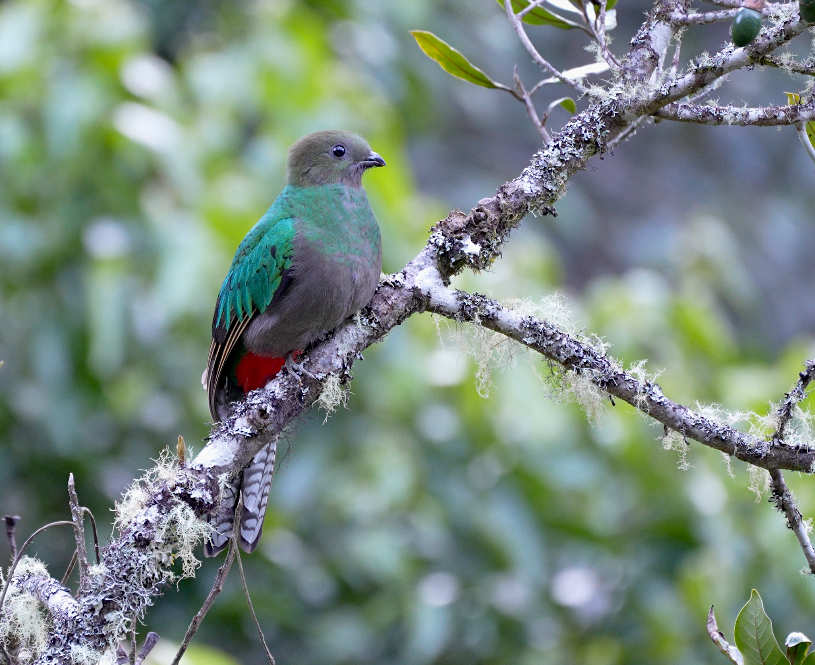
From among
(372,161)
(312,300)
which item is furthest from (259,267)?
(372,161)

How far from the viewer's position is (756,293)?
365 inches

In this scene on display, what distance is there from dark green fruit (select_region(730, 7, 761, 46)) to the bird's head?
1.59m

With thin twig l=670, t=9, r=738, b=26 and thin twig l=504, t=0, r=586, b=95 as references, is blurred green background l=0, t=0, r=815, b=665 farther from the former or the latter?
thin twig l=670, t=9, r=738, b=26

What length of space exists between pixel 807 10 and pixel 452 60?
1.09m

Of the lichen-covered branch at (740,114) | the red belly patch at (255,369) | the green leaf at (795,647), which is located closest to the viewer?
the green leaf at (795,647)

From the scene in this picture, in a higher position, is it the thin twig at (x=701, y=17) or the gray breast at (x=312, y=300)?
the thin twig at (x=701, y=17)

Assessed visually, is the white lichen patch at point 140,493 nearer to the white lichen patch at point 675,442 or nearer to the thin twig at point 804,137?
the white lichen patch at point 675,442

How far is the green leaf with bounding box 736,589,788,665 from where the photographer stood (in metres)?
1.75

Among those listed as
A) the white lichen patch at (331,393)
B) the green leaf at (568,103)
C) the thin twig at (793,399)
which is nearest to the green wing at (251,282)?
the white lichen patch at (331,393)

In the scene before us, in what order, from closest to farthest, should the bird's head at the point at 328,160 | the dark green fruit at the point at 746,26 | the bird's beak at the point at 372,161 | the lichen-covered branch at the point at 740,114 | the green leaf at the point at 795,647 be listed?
the green leaf at the point at 795,647 → the dark green fruit at the point at 746,26 → the lichen-covered branch at the point at 740,114 → the bird's head at the point at 328,160 → the bird's beak at the point at 372,161

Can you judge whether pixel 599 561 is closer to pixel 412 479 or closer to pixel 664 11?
pixel 412 479

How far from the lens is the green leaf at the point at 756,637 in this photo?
1754 mm

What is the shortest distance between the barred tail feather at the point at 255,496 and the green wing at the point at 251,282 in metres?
0.30

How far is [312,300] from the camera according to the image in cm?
265
